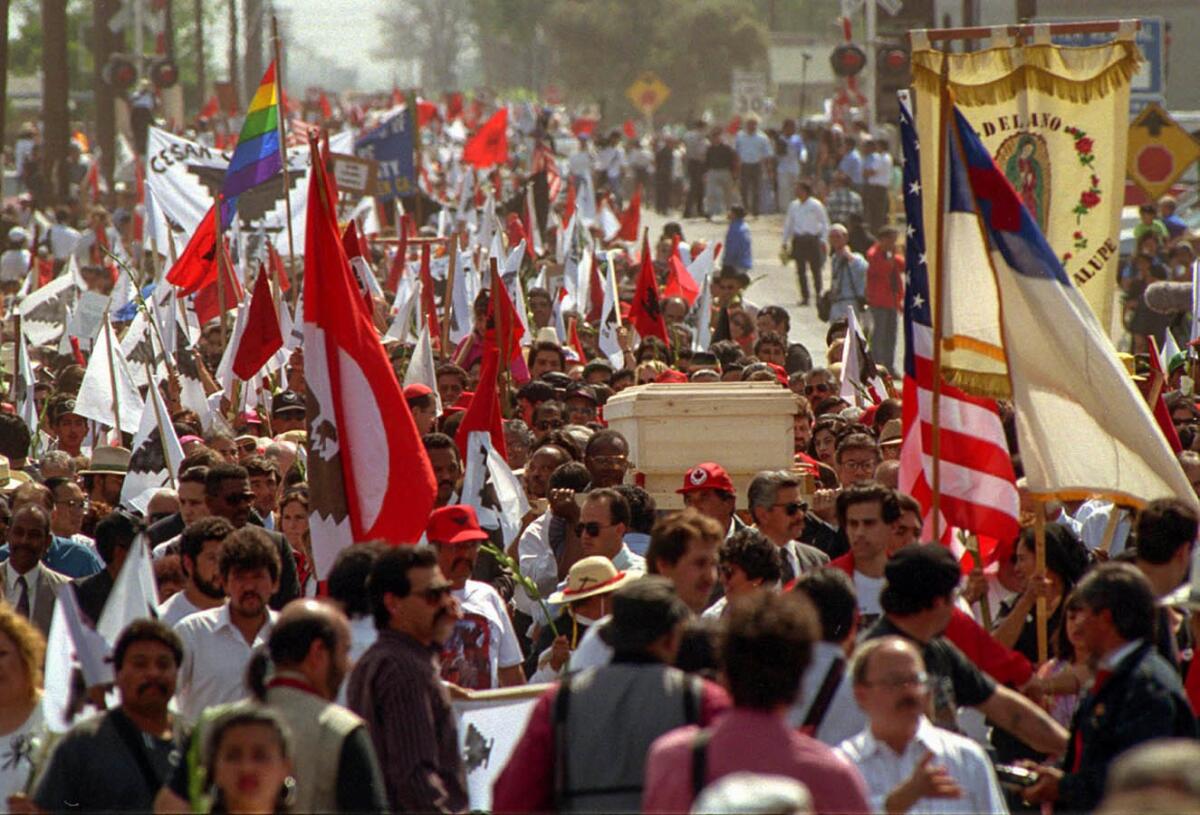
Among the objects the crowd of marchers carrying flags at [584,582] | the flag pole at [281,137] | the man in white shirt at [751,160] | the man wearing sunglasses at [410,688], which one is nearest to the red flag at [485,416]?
the crowd of marchers carrying flags at [584,582]

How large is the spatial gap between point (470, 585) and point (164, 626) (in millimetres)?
2054

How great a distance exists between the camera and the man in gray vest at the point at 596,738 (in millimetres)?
5141

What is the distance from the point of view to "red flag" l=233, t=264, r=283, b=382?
12961 mm

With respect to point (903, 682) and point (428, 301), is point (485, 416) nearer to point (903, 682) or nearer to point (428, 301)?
point (903, 682)

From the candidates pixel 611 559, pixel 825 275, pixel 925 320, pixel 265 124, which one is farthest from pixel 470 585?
pixel 825 275

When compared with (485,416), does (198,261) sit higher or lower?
higher

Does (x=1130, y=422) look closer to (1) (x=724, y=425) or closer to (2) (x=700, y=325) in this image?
(1) (x=724, y=425)

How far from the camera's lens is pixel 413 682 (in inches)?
227

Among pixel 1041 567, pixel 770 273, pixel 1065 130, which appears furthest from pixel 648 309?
pixel 770 273

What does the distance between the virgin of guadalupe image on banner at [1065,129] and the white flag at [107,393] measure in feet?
15.1

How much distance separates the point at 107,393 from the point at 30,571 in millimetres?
4217

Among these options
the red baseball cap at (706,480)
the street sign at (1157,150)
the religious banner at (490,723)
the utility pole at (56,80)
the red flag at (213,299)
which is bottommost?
the religious banner at (490,723)

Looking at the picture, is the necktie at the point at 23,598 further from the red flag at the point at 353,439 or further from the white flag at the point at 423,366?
the white flag at the point at 423,366

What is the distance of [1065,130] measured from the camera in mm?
11367
